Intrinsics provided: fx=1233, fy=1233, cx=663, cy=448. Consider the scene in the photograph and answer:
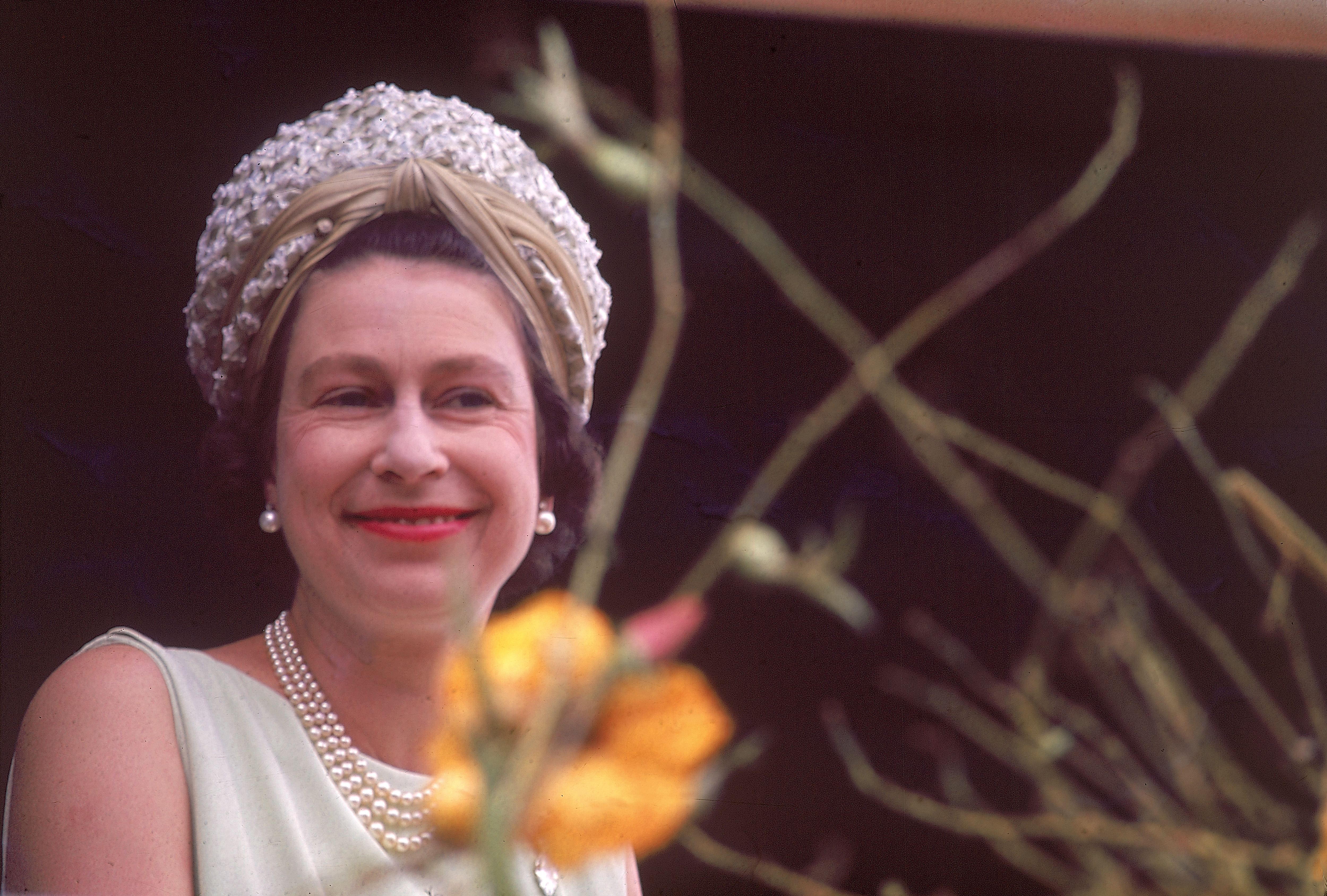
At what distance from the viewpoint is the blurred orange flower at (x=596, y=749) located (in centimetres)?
117

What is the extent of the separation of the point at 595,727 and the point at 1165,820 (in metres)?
0.57

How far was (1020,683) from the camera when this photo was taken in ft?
4.39

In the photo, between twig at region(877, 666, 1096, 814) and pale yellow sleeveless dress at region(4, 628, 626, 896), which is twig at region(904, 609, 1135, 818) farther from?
pale yellow sleeveless dress at region(4, 628, 626, 896)

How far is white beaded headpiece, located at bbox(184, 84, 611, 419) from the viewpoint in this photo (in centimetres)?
114

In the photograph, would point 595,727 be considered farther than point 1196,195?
No

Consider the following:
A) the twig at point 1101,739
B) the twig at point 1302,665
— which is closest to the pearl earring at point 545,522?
the twig at point 1101,739

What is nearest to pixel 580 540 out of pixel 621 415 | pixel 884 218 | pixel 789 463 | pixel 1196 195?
pixel 621 415

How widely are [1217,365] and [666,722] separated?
0.75 meters

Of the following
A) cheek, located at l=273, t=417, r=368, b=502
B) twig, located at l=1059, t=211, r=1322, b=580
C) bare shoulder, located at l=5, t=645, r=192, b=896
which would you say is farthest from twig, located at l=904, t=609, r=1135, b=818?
bare shoulder, located at l=5, t=645, r=192, b=896

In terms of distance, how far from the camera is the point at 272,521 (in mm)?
1167

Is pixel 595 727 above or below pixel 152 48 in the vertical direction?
below

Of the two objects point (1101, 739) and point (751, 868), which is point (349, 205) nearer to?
point (751, 868)

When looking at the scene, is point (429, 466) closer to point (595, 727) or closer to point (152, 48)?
point (595, 727)

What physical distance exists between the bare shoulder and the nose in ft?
0.88
